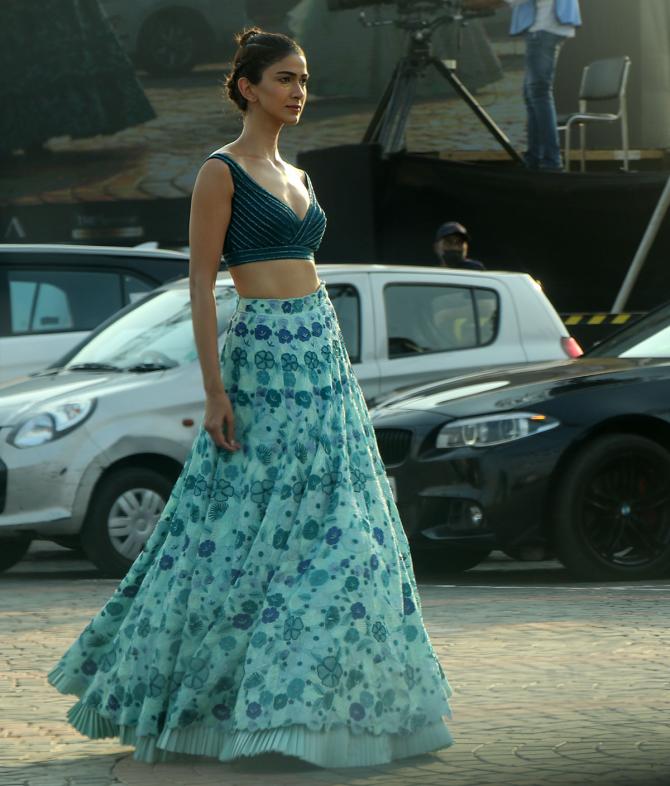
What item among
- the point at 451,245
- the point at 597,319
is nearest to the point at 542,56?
the point at 597,319

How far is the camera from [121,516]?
959cm

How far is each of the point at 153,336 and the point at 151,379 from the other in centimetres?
47

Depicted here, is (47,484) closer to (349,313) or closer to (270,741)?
(349,313)

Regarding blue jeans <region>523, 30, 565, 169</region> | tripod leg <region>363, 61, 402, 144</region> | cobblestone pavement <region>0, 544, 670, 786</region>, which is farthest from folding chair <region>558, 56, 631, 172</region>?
cobblestone pavement <region>0, 544, 670, 786</region>

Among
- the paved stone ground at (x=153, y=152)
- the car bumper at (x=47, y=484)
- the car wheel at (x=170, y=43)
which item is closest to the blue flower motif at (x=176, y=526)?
the car bumper at (x=47, y=484)

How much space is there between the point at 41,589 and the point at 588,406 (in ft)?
8.63

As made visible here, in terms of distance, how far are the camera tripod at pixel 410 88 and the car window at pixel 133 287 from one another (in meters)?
5.49

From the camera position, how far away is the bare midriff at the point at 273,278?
495 cm

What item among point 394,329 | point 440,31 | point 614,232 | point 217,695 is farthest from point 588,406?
point 440,31

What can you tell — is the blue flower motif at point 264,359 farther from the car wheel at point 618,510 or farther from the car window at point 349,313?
the car window at point 349,313

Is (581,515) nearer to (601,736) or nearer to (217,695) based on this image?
(601,736)

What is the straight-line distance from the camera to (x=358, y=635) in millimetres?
4668

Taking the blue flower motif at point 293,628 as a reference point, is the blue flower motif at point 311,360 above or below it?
above

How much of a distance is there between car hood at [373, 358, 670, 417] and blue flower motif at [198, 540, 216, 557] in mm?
4132
